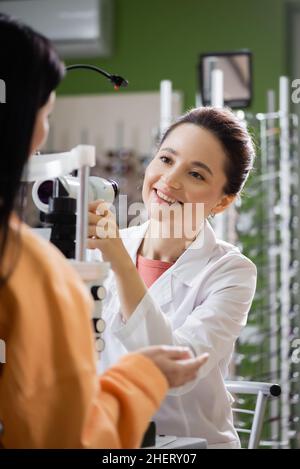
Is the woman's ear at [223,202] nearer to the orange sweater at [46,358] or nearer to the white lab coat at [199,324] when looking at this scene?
the white lab coat at [199,324]

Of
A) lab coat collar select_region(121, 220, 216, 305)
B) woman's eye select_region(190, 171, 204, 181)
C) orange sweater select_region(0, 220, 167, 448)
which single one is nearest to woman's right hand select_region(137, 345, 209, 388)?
orange sweater select_region(0, 220, 167, 448)

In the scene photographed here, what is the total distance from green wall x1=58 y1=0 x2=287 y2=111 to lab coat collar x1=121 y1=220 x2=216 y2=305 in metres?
3.14

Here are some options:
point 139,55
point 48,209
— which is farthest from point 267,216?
point 48,209

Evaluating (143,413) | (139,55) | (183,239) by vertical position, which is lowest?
(143,413)

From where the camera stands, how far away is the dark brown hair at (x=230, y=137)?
1.64 meters

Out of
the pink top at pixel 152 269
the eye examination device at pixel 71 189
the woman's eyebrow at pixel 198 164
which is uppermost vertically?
the woman's eyebrow at pixel 198 164

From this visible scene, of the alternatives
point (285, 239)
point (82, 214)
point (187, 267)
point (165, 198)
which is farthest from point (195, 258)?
point (285, 239)

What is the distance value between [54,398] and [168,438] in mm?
377

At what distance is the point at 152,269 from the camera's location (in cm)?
163

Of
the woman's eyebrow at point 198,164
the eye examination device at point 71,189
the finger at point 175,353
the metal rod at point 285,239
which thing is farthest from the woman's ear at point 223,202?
the metal rod at point 285,239

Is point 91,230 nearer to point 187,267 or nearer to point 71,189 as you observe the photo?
point 71,189
